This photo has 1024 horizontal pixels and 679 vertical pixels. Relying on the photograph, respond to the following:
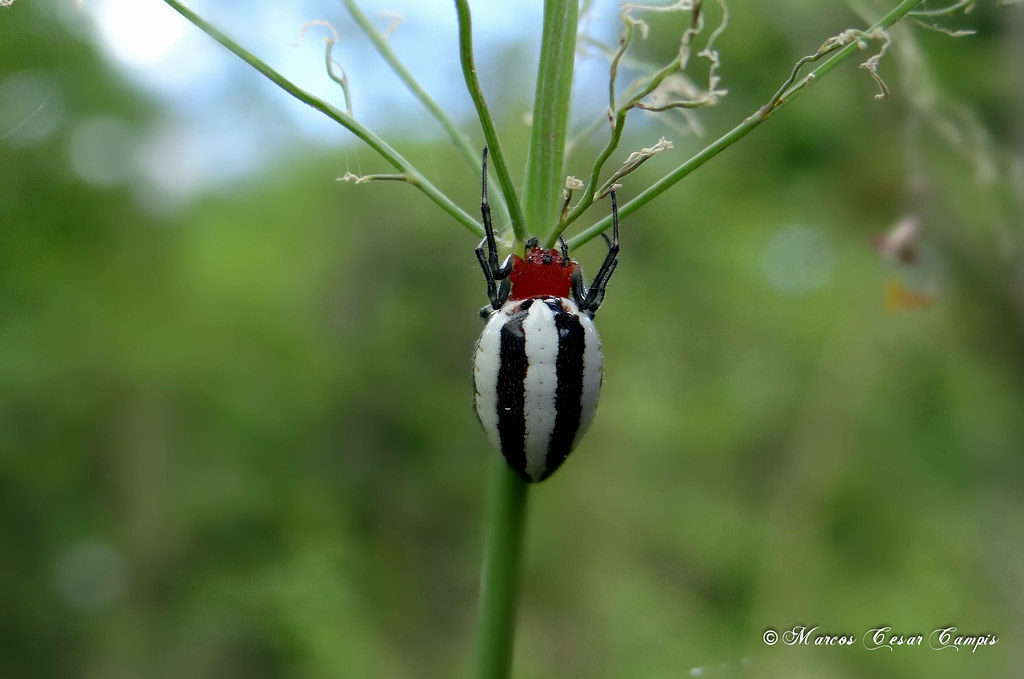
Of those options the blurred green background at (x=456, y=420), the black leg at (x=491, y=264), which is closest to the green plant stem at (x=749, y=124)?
the black leg at (x=491, y=264)

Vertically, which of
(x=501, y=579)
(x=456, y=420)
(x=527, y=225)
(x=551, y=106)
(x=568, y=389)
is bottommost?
(x=501, y=579)

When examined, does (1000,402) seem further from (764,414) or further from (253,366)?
(253,366)

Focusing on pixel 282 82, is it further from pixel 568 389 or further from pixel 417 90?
pixel 568 389

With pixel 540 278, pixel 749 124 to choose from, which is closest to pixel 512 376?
pixel 540 278

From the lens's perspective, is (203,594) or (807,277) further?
(203,594)

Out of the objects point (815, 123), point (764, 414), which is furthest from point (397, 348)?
point (815, 123)
